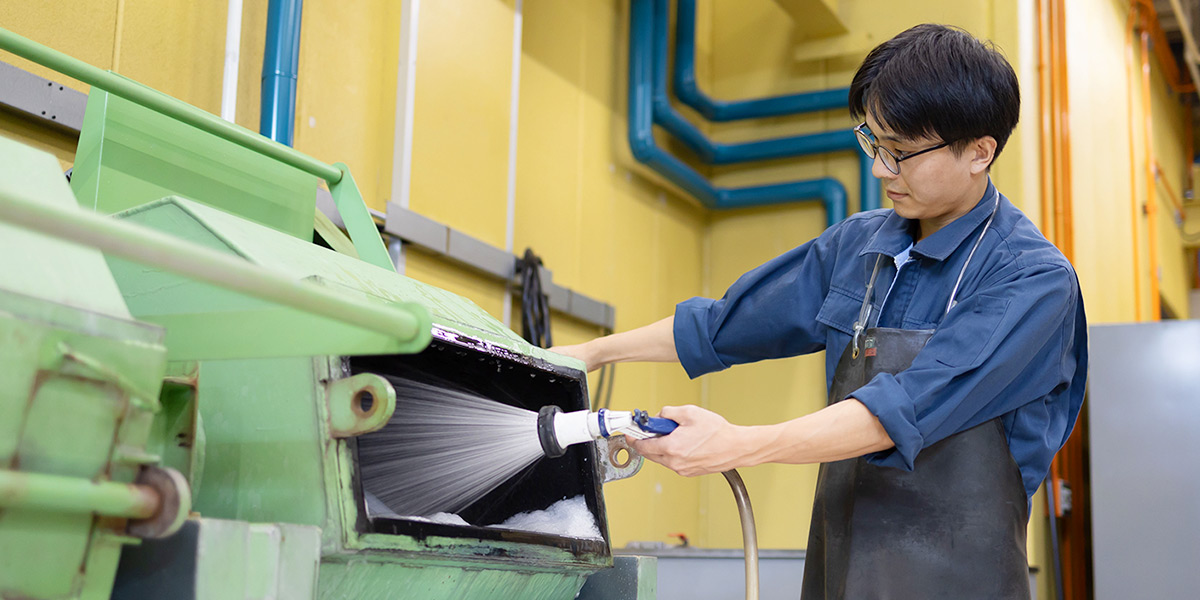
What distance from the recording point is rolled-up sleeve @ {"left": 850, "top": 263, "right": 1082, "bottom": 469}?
1.25 m

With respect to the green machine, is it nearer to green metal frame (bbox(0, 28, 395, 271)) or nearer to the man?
green metal frame (bbox(0, 28, 395, 271))

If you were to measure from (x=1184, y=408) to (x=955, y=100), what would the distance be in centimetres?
223

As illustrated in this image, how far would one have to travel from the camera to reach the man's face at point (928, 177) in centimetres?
142

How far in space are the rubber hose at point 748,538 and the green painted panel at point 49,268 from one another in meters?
0.79

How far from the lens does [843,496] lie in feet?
4.78

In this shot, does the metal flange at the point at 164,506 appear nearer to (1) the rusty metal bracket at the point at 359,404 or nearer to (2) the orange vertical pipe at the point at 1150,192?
(1) the rusty metal bracket at the point at 359,404

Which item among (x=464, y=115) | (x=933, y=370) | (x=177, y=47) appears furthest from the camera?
(x=464, y=115)

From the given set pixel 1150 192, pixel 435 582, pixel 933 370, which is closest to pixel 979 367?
pixel 933 370

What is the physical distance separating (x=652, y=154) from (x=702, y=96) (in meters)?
0.45

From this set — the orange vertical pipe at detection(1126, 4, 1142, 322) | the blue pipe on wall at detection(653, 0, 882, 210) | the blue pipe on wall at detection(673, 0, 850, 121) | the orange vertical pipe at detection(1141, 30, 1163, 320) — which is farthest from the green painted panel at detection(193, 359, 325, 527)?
the orange vertical pipe at detection(1141, 30, 1163, 320)

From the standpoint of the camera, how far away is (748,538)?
134 cm

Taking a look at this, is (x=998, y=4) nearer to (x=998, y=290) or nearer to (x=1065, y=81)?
(x=1065, y=81)

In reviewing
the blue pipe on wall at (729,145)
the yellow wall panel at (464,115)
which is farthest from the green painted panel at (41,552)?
the blue pipe on wall at (729,145)

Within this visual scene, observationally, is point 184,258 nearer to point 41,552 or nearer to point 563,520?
point 41,552
